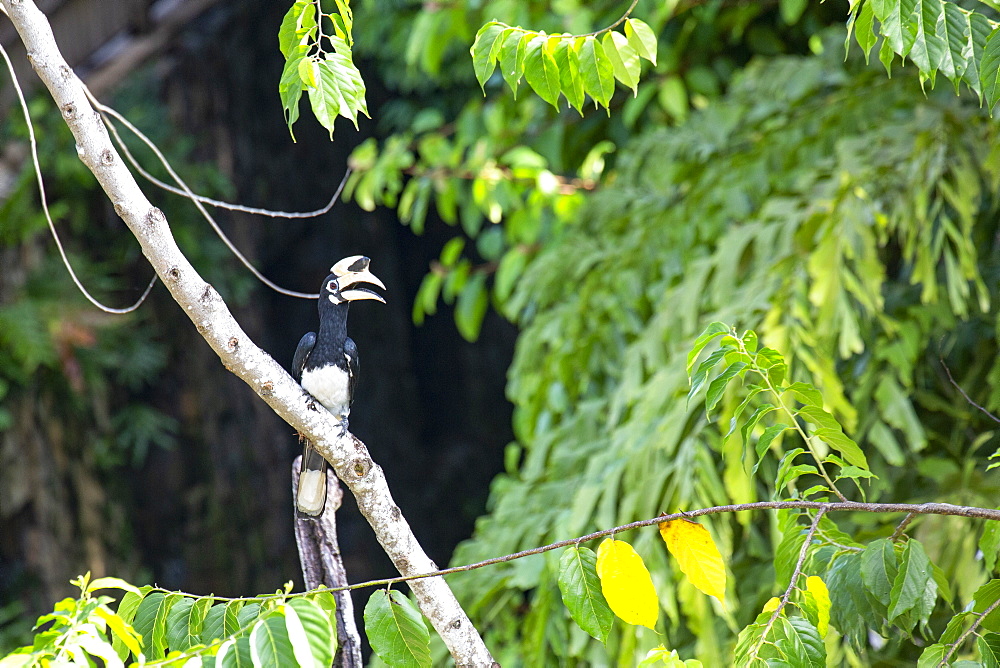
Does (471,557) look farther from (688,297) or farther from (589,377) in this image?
(688,297)

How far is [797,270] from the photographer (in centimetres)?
119

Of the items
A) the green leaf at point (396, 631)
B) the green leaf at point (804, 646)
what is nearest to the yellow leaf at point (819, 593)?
the green leaf at point (804, 646)

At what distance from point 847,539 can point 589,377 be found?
80 centimetres

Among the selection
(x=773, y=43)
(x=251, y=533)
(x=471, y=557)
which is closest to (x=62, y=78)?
(x=471, y=557)

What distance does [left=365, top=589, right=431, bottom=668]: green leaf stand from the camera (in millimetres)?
625

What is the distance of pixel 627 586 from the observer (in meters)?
0.63

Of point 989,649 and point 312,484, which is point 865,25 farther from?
point 312,484

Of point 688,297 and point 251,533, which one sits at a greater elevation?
point 688,297

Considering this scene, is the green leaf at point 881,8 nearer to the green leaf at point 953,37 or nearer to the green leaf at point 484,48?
the green leaf at point 953,37

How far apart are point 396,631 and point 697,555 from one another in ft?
0.79

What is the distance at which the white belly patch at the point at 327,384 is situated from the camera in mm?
674

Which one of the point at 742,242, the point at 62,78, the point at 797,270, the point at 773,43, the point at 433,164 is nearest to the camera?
the point at 62,78

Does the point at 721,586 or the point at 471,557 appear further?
the point at 471,557

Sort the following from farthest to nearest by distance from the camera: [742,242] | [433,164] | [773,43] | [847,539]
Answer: [433,164]
[773,43]
[742,242]
[847,539]
